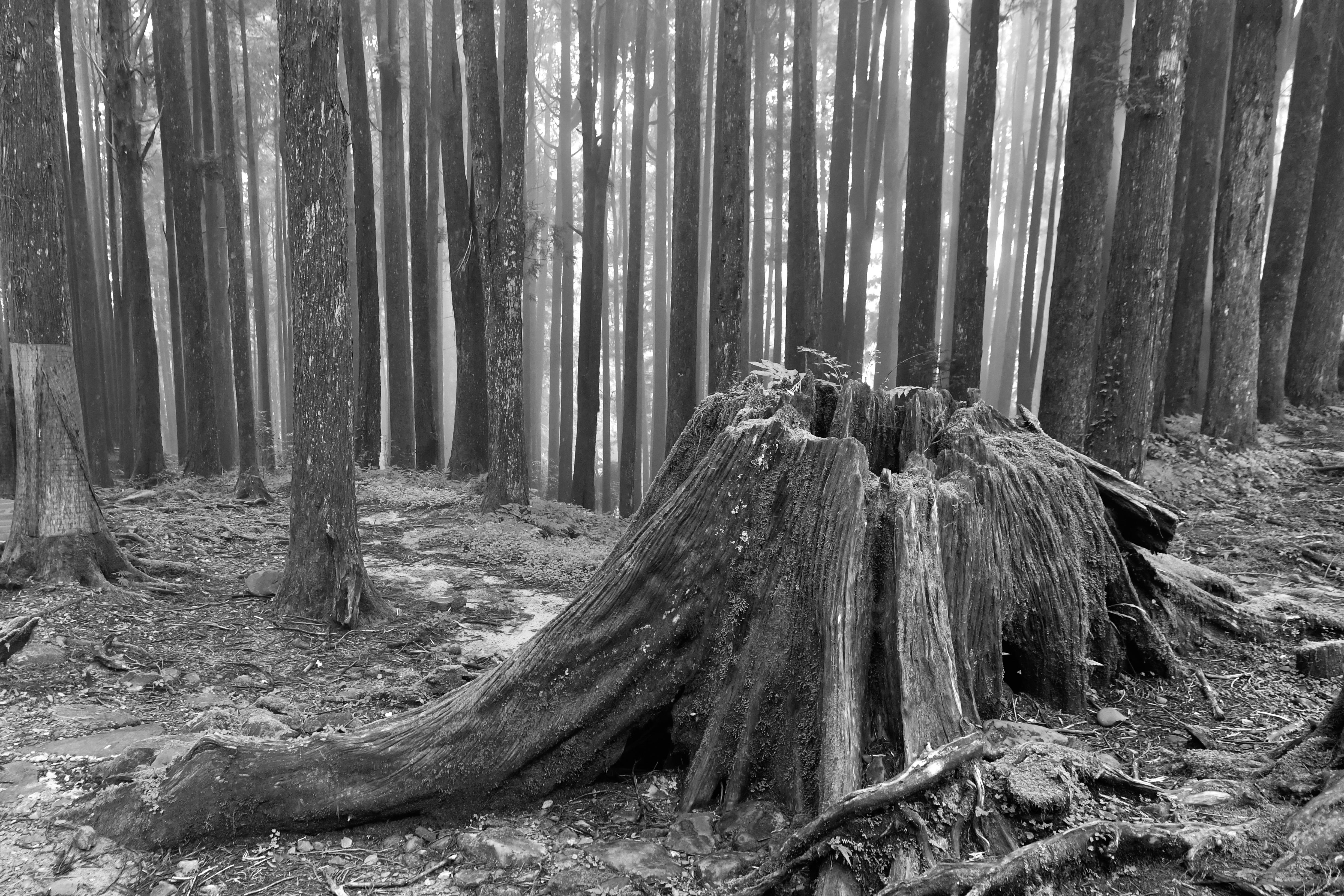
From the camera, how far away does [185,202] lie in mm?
13445

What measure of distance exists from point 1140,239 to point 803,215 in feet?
20.9

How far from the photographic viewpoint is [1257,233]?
10.7m

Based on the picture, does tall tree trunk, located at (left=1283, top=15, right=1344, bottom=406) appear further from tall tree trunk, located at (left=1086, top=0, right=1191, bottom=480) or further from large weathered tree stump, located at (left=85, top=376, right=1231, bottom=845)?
large weathered tree stump, located at (left=85, top=376, right=1231, bottom=845)

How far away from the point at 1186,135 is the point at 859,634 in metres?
13.2

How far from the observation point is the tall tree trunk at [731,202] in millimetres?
11383

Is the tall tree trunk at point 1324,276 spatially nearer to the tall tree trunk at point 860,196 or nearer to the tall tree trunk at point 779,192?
the tall tree trunk at point 860,196

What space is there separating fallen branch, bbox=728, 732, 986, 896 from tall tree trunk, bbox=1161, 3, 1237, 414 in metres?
11.5

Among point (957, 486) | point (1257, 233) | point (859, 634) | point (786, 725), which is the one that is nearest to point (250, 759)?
point (786, 725)

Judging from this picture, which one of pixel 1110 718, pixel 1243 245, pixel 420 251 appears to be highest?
pixel 420 251

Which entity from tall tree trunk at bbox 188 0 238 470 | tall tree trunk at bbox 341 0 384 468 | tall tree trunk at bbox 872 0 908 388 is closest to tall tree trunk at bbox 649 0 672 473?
tall tree trunk at bbox 872 0 908 388

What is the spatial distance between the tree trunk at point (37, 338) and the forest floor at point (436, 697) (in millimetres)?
494

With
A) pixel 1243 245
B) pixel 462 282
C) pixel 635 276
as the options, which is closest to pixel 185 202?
pixel 462 282

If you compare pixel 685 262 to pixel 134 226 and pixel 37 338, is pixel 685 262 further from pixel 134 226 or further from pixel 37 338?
pixel 134 226

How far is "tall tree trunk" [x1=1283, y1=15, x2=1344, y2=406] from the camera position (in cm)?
1194
